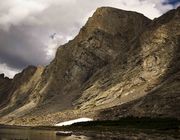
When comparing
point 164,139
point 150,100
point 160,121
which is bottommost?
point 164,139

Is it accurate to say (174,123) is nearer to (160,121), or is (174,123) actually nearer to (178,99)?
(160,121)

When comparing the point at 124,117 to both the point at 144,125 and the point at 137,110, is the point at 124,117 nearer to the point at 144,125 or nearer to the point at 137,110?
the point at 137,110

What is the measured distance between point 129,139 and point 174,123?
52.9m

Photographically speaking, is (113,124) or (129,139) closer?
(129,139)

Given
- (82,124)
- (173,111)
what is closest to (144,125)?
(173,111)

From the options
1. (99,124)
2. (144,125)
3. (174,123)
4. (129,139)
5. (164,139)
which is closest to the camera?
(164,139)

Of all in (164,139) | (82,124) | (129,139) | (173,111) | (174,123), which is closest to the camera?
(164,139)

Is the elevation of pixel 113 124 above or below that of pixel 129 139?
above

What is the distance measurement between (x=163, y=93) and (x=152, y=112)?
51.0ft

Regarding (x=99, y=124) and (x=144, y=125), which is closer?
(x=144, y=125)

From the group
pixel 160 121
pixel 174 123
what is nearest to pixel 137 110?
pixel 160 121

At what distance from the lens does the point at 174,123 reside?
140125 mm

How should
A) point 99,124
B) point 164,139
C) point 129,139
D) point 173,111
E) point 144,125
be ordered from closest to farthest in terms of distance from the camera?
point 164,139
point 129,139
point 144,125
point 173,111
point 99,124

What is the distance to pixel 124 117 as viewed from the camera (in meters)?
185
